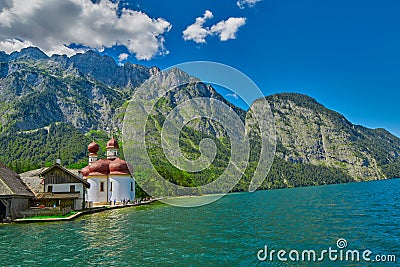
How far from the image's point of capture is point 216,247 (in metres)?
20.8

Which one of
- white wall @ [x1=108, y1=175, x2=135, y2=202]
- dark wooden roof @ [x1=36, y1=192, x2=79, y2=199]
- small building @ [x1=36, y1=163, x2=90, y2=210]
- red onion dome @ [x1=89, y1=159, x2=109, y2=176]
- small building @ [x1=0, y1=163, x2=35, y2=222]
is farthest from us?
red onion dome @ [x1=89, y1=159, x2=109, y2=176]

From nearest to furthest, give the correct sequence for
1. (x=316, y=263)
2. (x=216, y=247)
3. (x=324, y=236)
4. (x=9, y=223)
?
(x=316, y=263)
(x=216, y=247)
(x=324, y=236)
(x=9, y=223)

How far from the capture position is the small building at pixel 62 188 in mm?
46406

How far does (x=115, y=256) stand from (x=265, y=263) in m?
8.46

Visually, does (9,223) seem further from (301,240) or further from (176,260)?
(301,240)

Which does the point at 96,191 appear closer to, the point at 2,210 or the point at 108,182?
the point at 108,182

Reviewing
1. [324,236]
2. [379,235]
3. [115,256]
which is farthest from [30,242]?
[379,235]

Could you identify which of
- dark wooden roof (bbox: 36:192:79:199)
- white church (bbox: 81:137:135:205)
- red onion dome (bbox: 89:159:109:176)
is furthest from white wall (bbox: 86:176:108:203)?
dark wooden roof (bbox: 36:192:79:199)

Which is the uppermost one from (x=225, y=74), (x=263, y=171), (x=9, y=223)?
(x=225, y=74)

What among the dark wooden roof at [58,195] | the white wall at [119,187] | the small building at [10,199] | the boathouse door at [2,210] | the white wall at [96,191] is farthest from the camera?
the white wall at [119,187]

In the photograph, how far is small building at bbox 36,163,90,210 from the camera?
46.4 m

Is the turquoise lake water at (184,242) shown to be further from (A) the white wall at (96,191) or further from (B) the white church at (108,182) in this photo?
(B) the white church at (108,182)

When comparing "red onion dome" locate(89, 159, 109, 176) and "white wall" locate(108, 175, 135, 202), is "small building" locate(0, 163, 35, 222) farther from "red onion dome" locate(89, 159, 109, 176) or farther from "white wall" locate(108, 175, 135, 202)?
"white wall" locate(108, 175, 135, 202)

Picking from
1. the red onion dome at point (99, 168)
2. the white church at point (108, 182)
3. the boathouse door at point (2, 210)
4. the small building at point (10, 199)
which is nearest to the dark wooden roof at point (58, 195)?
the small building at point (10, 199)
